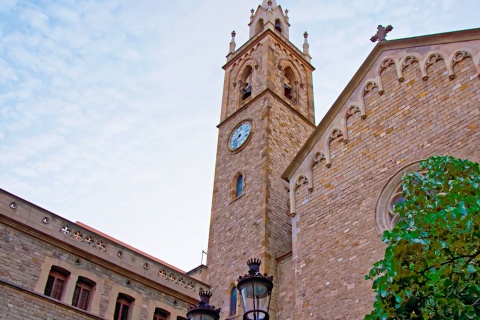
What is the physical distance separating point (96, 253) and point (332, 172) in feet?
24.1

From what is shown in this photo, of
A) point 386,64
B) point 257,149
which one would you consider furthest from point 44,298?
point 386,64

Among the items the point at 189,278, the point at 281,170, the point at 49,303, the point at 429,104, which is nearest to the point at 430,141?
the point at 429,104

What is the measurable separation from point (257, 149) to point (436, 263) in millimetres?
15027

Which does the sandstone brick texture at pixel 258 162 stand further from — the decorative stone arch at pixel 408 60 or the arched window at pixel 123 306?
the decorative stone arch at pixel 408 60

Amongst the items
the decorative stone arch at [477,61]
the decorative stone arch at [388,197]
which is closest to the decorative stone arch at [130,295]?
the decorative stone arch at [388,197]

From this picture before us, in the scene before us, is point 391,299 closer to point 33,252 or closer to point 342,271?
point 342,271

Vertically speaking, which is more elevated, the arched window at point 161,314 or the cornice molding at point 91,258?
the cornice molding at point 91,258

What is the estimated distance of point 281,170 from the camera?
21.3 m

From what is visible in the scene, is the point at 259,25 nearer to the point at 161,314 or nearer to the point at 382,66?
the point at 382,66

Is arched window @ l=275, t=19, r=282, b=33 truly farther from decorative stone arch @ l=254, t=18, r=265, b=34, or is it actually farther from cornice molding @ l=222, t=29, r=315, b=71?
cornice molding @ l=222, t=29, r=315, b=71

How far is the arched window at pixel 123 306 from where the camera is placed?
16.3m

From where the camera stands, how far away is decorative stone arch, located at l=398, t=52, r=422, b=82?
631 inches

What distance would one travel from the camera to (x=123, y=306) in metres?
16.6

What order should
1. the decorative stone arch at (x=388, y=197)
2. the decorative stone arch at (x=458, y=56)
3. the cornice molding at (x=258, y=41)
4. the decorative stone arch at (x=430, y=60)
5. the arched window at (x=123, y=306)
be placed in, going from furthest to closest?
the cornice molding at (x=258, y=41)
the arched window at (x=123, y=306)
the decorative stone arch at (x=430, y=60)
the decorative stone arch at (x=458, y=56)
the decorative stone arch at (x=388, y=197)
